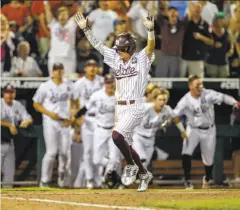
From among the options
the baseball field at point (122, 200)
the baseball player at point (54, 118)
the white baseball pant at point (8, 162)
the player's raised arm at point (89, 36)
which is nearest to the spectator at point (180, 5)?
the baseball player at point (54, 118)

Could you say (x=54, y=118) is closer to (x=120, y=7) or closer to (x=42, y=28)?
(x=42, y=28)

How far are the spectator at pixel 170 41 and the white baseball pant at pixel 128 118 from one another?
4834 mm

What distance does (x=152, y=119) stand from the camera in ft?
50.9

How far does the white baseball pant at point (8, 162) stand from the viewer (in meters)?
15.7

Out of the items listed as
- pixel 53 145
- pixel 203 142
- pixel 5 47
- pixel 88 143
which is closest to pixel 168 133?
pixel 203 142

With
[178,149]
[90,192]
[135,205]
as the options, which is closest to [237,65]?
[178,149]

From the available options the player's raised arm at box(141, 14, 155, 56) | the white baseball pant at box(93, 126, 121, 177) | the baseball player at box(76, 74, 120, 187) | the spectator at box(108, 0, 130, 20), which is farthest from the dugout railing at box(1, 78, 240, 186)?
the player's raised arm at box(141, 14, 155, 56)

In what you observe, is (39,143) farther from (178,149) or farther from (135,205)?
(135,205)

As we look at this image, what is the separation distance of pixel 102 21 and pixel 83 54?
64 centimetres

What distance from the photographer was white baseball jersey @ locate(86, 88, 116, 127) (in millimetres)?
15664

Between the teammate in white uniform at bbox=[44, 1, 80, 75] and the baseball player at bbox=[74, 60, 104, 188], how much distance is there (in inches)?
16.5

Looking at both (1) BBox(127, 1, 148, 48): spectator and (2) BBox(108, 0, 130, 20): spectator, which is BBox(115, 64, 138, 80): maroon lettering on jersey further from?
(2) BBox(108, 0, 130, 20): spectator

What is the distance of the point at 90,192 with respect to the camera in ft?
38.0

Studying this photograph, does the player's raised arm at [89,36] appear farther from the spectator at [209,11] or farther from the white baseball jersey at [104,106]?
the spectator at [209,11]
